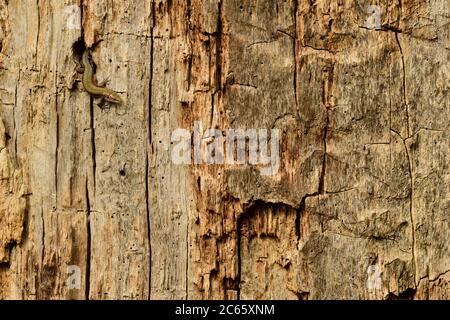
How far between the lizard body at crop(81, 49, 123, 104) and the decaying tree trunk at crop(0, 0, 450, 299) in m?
0.03

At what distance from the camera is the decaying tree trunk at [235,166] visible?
7.69 feet

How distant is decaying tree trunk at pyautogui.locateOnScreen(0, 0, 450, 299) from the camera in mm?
2344

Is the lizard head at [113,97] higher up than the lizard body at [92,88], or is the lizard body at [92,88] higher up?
the lizard body at [92,88]

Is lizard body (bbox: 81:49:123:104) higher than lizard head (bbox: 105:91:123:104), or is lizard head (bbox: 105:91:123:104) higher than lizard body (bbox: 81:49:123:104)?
lizard body (bbox: 81:49:123:104)

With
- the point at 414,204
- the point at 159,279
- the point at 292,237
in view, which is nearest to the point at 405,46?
the point at 414,204

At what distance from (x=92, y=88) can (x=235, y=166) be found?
1.97ft

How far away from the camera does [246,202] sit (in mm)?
2348

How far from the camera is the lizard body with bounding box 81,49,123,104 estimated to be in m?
2.34

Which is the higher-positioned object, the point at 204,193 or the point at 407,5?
the point at 407,5

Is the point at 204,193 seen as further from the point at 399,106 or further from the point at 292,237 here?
the point at 399,106

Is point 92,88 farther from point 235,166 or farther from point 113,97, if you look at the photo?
point 235,166

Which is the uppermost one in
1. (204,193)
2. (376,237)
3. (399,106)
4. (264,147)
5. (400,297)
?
(399,106)

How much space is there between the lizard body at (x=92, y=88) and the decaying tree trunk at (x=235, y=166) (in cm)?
3

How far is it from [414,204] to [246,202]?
0.63 m
